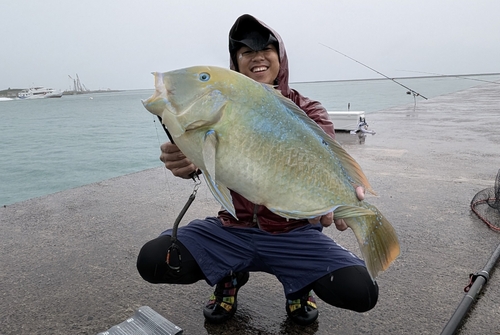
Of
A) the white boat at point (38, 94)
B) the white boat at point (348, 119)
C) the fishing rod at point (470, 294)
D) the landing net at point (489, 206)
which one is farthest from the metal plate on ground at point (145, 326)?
the white boat at point (38, 94)

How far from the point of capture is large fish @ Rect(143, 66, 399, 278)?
1.65m

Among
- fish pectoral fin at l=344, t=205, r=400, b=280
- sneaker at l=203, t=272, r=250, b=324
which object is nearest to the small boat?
sneaker at l=203, t=272, r=250, b=324

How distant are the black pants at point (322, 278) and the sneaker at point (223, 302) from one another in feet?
0.57

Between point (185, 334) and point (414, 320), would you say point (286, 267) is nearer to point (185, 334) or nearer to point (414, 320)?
point (185, 334)

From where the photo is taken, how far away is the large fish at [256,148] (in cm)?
165

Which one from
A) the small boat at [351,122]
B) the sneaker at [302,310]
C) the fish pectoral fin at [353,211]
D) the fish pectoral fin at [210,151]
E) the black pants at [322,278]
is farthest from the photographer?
the small boat at [351,122]

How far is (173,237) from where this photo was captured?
2.36 m

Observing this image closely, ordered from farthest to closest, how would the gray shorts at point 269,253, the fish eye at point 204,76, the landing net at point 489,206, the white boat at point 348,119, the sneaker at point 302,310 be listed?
1. the white boat at point 348,119
2. the landing net at point 489,206
3. the sneaker at point 302,310
4. the gray shorts at point 269,253
5. the fish eye at point 204,76

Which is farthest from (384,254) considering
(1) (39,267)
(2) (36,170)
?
(2) (36,170)

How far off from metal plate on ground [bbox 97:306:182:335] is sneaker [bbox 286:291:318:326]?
709 millimetres

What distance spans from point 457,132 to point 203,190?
8032 millimetres

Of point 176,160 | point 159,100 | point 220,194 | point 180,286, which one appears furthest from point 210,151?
point 180,286

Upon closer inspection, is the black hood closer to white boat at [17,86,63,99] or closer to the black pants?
the black pants

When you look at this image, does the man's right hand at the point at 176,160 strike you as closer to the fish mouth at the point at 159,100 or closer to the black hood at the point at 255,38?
the fish mouth at the point at 159,100
